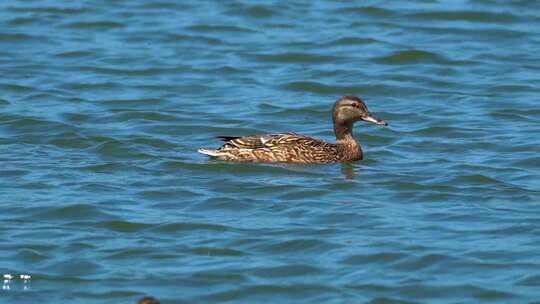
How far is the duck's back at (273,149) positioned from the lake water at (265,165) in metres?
0.18

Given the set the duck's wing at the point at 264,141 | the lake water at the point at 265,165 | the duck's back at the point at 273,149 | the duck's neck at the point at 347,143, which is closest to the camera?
the lake water at the point at 265,165

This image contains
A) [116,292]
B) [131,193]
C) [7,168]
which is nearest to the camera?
[116,292]

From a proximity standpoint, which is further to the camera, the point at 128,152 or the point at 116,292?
the point at 128,152

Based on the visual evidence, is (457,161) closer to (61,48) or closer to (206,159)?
(206,159)

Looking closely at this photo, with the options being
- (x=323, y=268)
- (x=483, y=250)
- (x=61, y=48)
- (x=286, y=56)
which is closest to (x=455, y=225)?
(x=483, y=250)

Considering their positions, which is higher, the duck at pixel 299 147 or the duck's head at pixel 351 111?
the duck's head at pixel 351 111

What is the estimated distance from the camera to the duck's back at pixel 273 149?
15.6 metres

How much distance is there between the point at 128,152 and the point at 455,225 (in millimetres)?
4184

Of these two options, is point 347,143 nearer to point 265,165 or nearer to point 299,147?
point 299,147

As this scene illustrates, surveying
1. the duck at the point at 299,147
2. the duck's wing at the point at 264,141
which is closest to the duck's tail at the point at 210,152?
the duck at the point at 299,147

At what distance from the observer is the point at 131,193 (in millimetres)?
14281

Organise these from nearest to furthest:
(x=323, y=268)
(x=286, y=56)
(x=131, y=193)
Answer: (x=323, y=268) → (x=131, y=193) → (x=286, y=56)

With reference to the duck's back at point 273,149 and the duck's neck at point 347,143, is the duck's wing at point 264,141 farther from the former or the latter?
the duck's neck at point 347,143

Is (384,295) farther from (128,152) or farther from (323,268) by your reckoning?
(128,152)
